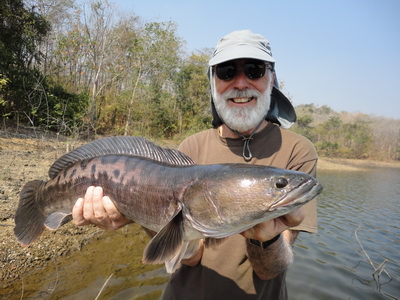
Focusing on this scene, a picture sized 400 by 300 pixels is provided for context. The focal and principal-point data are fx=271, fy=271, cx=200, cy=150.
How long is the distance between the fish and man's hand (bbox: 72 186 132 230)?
2.3 inches

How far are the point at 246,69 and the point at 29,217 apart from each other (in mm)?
2656

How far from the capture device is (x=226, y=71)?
8.37ft

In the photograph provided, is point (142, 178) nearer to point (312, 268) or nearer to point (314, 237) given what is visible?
point (312, 268)

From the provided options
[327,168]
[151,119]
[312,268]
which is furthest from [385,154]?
[312,268]

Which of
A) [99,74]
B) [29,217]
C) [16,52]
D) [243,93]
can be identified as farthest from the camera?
[99,74]

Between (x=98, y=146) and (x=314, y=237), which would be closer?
(x=98, y=146)

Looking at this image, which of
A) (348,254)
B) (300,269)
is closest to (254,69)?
(300,269)

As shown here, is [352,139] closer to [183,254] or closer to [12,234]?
[12,234]

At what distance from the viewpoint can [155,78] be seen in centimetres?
2777

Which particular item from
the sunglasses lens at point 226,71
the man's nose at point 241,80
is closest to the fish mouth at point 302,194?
the man's nose at point 241,80

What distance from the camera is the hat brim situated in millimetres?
2342

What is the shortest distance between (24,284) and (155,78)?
25.4 metres

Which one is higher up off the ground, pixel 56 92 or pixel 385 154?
pixel 56 92

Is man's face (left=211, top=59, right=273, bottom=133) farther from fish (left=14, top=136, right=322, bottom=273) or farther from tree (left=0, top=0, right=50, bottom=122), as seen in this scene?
tree (left=0, top=0, right=50, bottom=122)
